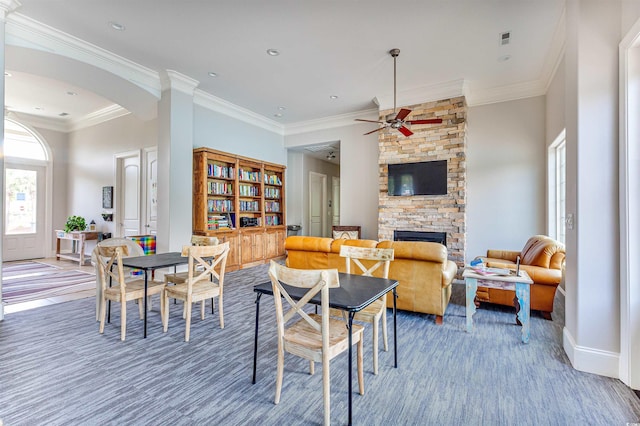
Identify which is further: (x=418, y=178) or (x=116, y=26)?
(x=418, y=178)

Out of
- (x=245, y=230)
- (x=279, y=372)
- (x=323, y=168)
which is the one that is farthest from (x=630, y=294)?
(x=323, y=168)

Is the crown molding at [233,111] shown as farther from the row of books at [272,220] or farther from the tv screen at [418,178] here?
the tv screen at [418,178]

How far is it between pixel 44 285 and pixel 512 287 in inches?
264

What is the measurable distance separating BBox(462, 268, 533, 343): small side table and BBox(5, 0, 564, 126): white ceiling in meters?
2.94

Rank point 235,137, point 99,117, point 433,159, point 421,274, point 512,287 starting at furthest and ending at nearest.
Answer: point 99,117, point 235,137, point 433,159, point 421,274, point 512,287

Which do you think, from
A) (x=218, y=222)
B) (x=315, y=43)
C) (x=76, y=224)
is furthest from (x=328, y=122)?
(x=76, y=224)

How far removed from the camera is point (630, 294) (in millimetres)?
2098

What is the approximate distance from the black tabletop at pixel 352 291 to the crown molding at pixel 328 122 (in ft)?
16.9

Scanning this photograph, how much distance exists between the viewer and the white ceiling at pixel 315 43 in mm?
3352

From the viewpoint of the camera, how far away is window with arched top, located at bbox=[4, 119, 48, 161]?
717cm

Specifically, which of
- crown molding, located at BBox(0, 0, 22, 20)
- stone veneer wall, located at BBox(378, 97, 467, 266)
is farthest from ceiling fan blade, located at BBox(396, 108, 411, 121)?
crown molding, located at BBox(0, 0, 22, 20)

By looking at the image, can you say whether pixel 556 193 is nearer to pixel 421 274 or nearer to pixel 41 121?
pixel 421 274

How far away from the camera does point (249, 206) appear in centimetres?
670

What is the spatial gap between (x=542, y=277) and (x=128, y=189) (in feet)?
25.4
